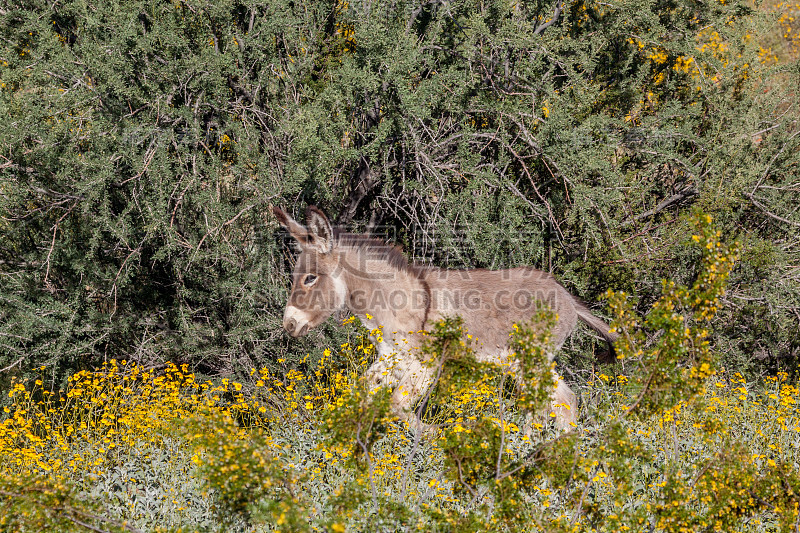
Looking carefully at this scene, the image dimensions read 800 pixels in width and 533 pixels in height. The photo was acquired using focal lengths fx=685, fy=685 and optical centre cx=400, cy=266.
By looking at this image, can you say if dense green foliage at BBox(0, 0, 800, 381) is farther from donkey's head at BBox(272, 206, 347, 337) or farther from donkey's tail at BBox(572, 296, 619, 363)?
donkey's tail at BBox(572, 296, 619, 363)

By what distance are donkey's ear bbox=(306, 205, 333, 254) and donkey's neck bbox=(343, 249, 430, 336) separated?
0.75 feet

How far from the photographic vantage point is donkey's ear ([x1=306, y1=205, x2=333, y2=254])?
233 inches

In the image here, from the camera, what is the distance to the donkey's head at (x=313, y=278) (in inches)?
240

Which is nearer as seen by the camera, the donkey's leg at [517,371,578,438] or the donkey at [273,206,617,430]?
A: the donkey's leg at [517,371,578,438]

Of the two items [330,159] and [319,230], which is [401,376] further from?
[330,159]

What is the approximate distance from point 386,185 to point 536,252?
65.5 inches

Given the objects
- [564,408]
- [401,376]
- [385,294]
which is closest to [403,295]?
[385,294]

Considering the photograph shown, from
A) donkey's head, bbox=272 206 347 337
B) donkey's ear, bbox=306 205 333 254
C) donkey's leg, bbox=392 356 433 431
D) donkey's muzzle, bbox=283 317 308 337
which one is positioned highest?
donkey's ear, bbox=306 205 333 254

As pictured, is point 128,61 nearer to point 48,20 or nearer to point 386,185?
point 48,20

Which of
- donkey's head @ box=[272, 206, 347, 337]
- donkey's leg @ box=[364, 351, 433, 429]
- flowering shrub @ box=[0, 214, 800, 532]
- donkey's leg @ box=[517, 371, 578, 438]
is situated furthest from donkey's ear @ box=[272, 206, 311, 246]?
donkey's leg @ box=[517, 371, 578, 438]

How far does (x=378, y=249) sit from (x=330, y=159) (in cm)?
95

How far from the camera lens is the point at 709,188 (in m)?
7.00

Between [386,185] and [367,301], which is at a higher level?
[386,185]

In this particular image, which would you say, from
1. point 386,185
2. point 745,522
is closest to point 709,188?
point 386,185
